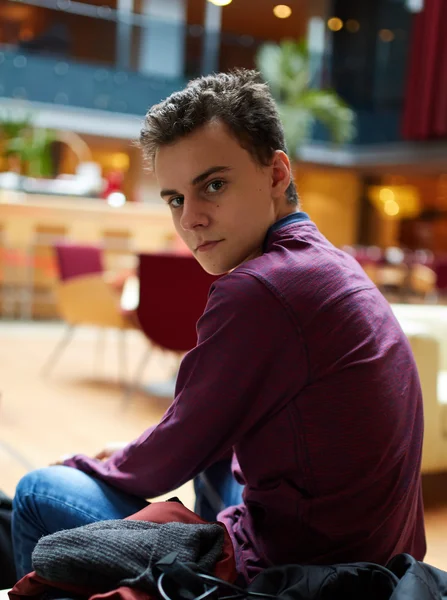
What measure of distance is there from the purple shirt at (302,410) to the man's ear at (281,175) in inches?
4.5

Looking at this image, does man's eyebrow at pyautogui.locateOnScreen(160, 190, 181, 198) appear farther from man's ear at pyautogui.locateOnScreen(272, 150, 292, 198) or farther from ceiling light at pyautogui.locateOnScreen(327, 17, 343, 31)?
ceiling light at pyautogui.locateOnScreen(327, 17, 343, 31)

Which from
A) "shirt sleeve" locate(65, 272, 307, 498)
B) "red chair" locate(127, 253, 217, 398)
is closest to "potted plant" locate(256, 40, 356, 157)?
"red chair" locate(127, 253, 217, 398)

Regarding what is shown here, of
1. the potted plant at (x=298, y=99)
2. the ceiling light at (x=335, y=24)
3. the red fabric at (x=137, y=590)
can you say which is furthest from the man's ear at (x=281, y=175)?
the ceiling light at (x=335, y=24)

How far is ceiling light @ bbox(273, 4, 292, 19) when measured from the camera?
16153 millimetres

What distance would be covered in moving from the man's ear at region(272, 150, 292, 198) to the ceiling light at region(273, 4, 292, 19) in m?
16.1

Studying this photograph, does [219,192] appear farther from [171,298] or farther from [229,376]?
[171,298]

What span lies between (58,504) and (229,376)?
432 millimetres

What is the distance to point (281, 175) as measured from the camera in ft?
4.08

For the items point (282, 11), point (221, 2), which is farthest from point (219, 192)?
point (282, 11)

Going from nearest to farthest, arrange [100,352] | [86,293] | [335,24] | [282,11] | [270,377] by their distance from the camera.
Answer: [270,377]
[86,293]
[100,352]
[282,11]
[335,24]

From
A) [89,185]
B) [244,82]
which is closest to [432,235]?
[89,185]

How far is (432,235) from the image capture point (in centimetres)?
2036

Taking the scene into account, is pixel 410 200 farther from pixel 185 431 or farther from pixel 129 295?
pixel 185 431

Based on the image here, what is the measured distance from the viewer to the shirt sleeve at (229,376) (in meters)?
1.05
